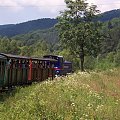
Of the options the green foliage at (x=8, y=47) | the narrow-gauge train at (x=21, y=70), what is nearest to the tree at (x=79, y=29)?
the narrow-gauge train at (x=21, y=70)

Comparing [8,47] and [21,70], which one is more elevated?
[21,70]

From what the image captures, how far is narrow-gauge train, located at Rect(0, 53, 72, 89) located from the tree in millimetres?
15590

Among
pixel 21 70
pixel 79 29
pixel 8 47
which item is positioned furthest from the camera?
pixel 8 47

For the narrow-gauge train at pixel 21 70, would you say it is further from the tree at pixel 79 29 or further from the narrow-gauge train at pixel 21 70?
the tree at pixel 79 29

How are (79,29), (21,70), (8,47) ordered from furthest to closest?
(8,47) → (79,29) → (21,70)

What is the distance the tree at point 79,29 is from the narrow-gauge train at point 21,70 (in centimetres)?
1559

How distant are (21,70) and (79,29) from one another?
85.8ft

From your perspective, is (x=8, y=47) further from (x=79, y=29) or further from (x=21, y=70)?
(x=21, y=70)

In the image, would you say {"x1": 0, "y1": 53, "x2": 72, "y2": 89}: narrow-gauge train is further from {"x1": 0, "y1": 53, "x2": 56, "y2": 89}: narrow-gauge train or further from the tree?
the tree

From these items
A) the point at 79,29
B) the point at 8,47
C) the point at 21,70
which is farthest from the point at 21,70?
the point at 8,47

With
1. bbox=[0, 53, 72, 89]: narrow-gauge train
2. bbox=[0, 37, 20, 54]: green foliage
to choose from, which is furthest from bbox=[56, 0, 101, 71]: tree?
bbox=[0, 37, 20, 54]: green foliage

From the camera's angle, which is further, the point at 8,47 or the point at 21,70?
the point at 8,47

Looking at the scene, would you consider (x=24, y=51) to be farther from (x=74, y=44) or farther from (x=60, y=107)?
(x=60, y=107)

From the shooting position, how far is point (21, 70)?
2659 centimetres
